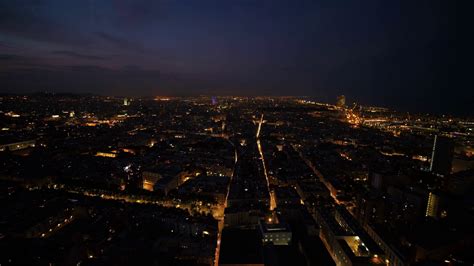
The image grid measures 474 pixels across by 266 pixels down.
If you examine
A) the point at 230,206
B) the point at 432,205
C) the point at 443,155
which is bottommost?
the point at 230,206

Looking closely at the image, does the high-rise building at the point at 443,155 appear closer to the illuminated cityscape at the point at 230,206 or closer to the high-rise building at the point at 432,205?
the illuminated cityscape at the point at 230,206

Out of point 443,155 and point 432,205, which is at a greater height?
point 443,155

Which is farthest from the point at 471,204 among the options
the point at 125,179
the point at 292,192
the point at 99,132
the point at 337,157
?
the point at 99,132

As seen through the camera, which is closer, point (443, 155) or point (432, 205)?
point (432, 205)

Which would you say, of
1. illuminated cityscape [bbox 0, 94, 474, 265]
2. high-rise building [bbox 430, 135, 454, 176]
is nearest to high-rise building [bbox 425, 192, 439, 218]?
illuminated cityscape [bbox 0, 94, 474, 265]

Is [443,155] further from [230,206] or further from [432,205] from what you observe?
[230,206]

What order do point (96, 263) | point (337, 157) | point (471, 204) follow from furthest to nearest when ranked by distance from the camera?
point (337, 157) → point (471, 204) → point (96, 263)

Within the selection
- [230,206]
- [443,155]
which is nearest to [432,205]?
[443,155]

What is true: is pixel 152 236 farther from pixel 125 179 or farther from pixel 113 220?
pixel 125 179

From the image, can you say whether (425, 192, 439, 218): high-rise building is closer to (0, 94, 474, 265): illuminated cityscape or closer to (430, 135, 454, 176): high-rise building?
(0, 94, 474, 265): illuminated cityscape
